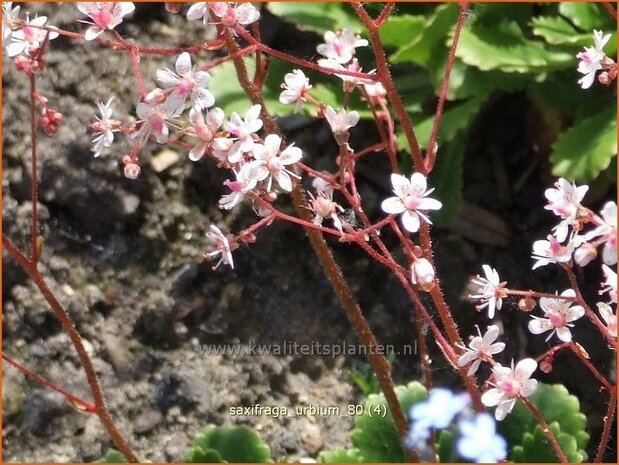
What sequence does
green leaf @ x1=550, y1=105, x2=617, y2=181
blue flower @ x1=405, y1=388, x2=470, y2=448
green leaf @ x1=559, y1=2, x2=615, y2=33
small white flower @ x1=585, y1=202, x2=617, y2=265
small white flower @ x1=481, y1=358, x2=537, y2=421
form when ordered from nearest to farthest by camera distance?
small white flower @ x1=585, y1=202, x2=617, y2=265 → small white flower @ x1=481, y1=358, x2=537, y2=421 → blue flower @ x1=405, y1=388, x2=470, y2=448 → green leaf @ x1=550, y1=105, x2=617, y2=181 → green leaf @ x1=559, y1=2, x2=615, y2=33

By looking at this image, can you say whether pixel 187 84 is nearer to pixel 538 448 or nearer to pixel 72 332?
pixel 72 332

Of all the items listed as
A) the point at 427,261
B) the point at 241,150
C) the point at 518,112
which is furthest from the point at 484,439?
the point at 518,112

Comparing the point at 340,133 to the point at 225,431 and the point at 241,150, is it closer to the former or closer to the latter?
the point at 241,150

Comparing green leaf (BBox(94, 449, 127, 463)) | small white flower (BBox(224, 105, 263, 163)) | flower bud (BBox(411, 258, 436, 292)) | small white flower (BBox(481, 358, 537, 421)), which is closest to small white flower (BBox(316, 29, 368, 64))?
small white flower (BBox(224, 105, 263, 163))

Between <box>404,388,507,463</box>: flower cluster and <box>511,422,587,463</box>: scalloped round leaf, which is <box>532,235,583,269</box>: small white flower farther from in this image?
<box>511,422,587,463</box>: scalloped round leaf

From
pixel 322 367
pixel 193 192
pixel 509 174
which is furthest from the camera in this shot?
pixel 509 174

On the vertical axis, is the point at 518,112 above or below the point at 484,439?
above

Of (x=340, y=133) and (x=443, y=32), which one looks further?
(x=443, y=32)
